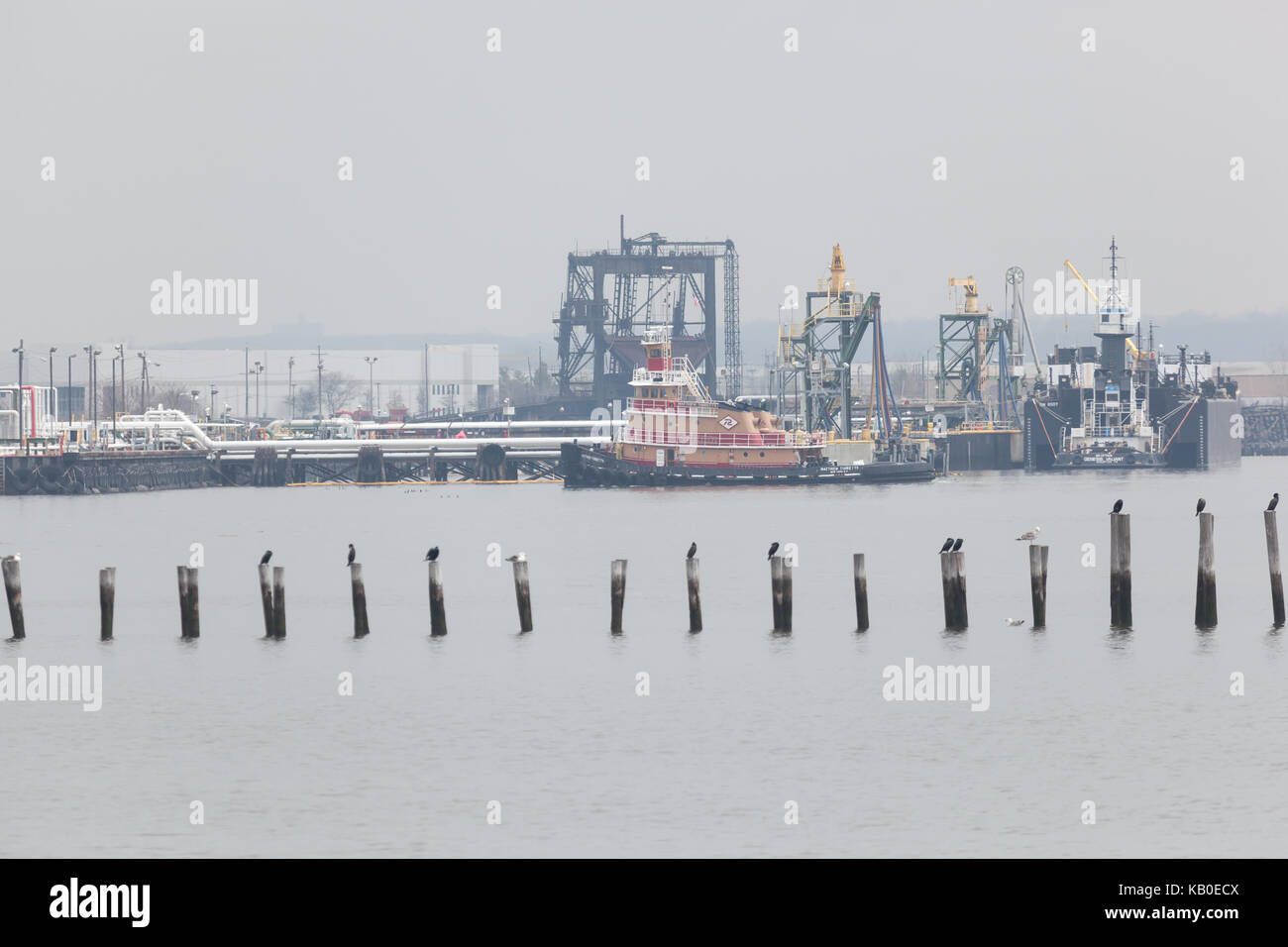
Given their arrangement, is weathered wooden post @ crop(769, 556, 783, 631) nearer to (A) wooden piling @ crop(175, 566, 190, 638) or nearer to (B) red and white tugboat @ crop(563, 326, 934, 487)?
(A) wooden piling @ crop(175, 566, 190, 638)

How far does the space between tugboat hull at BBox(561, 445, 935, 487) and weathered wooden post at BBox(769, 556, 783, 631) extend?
239ft

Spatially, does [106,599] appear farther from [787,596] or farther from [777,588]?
[787,596]

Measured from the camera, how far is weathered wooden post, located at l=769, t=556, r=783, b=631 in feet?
124

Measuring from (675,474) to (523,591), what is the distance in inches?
2881

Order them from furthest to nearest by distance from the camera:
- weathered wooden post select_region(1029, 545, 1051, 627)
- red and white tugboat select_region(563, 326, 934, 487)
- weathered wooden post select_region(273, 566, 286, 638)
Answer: red and white tugboat select_region(563, 326, 934, 487) < weathered wooden post select_region(273, 566, 286, 638) < weathered wooden post select_region(1029, 545, 1051, 627)

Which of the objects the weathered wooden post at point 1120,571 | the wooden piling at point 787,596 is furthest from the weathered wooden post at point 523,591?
the weathered wooden post at point 1120,571

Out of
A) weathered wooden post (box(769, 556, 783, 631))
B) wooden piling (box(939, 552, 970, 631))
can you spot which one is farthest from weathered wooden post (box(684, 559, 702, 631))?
wooden piling (box(939, 552, 970, 631))

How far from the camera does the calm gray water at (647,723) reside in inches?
944

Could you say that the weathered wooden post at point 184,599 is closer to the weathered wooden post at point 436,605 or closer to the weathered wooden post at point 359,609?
the weathered wooden post at point 359,609

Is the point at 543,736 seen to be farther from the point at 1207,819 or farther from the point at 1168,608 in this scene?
the point at 1168,608

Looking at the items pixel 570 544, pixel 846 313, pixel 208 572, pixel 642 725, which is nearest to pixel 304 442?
pixel 846 313

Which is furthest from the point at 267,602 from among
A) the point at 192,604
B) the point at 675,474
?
the point at 675,474
